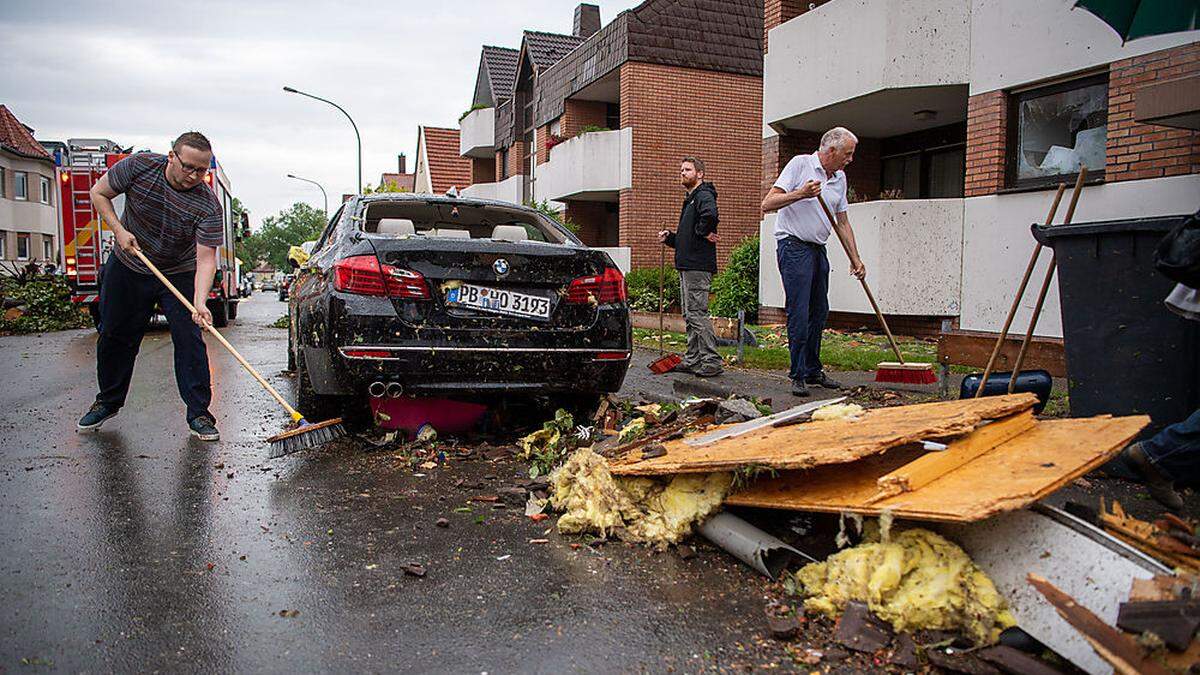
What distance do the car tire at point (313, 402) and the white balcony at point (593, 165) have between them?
17593 millimetres

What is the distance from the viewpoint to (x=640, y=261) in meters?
22.5

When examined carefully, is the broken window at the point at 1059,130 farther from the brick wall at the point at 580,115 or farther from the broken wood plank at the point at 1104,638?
the brick wall at the point at 580,115

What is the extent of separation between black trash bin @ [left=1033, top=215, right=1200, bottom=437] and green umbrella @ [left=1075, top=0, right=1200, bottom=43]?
3064 mm

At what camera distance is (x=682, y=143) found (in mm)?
22656

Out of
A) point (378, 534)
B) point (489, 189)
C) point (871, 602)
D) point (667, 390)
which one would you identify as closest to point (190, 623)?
point (378, 534)

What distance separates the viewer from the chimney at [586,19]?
114 ft

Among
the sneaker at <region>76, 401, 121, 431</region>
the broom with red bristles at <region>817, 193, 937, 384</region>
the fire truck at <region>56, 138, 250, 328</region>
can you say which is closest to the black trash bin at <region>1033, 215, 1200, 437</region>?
the broom with red bristles at <region>817, 193, 937, 384</region>

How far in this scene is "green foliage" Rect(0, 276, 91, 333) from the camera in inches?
719

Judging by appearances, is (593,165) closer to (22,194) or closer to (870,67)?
(870,67)

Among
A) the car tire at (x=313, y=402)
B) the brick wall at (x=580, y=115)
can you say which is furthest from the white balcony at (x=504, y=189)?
the car tire at (x=313, y=402)

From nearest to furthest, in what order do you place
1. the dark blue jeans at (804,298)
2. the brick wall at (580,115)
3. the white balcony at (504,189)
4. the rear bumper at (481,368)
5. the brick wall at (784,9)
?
the rear bumper at (481,368) → the dark blue jeans at (804,298) → the brick wall at (784,9) → the brick wall at (580,115) → the white balcony at (504,189)

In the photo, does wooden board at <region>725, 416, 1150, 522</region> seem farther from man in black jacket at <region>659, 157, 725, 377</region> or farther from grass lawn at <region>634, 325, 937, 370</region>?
grass lawn at <region>634, 325, 937, 370</region>

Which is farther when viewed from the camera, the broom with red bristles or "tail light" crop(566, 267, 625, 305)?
the broom with red bristles

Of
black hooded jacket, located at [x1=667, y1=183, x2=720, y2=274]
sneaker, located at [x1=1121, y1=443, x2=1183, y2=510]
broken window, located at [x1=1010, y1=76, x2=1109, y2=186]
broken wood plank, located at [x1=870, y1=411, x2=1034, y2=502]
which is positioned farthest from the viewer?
broken window, located at [x1=1010, y1=76, x2=1109, y2=186]
